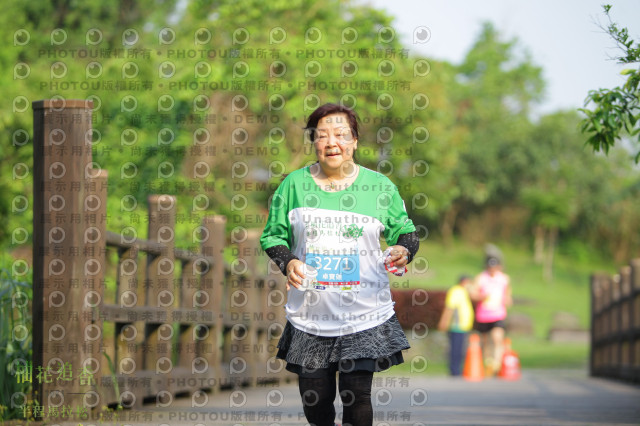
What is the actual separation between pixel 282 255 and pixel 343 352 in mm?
445

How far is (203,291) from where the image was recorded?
7.99 m

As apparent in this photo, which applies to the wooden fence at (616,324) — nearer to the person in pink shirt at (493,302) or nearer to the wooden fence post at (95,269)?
the person in pink shirt at (493,302)

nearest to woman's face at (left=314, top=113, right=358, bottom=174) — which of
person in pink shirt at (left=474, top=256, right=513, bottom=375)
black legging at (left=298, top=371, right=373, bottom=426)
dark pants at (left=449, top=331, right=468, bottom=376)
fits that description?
black legging at (left=298, top=371, right=373, bottom=426)

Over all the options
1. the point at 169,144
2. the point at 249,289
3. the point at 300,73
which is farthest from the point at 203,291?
the point at 300,73

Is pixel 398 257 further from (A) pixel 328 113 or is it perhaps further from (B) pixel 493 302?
(B) pixel 493 302

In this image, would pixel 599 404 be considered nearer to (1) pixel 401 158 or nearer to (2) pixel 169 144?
(2) pixel 169 144

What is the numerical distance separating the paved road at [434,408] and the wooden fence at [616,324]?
5.25ft

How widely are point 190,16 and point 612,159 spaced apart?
3146cm

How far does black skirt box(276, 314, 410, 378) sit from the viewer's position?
3.91 meters

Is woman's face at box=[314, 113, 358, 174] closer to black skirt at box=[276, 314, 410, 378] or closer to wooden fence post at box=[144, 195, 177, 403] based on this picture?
black skirt at box=[276, 314, 410, 378]

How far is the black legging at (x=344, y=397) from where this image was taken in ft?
12.9

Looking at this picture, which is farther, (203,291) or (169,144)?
(169,144)

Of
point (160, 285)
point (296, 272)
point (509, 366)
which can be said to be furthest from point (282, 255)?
point (509, 366)

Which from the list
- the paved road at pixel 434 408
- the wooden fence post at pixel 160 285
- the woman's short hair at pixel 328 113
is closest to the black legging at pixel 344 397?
the woman's short hair at pixel 328 113
